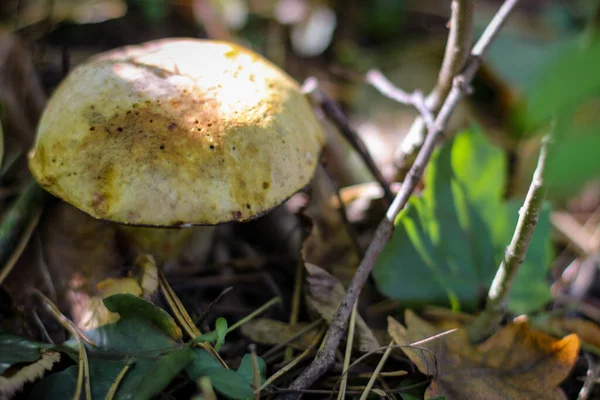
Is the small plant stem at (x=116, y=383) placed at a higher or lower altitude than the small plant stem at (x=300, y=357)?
higher

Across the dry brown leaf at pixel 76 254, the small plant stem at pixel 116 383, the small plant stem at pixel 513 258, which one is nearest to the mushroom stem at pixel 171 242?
the dry brown leaf at pixel 76 254

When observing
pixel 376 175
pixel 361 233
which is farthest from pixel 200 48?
pixel 361 233

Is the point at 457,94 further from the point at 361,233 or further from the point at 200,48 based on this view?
the point at 200,48

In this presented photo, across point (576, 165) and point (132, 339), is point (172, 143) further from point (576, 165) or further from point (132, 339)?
point (576, 165)

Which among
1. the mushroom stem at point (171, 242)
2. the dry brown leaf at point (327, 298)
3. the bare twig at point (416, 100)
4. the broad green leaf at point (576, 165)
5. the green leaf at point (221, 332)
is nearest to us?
the broad green leaf at point (576, 165)

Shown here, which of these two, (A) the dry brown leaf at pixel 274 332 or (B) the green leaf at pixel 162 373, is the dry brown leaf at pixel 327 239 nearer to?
(A) the dry brown leaf at pixel 274 332

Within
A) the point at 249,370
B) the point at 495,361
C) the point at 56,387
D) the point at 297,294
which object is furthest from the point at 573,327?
the point at 56,387
